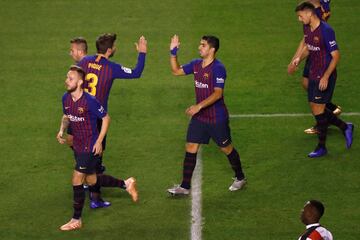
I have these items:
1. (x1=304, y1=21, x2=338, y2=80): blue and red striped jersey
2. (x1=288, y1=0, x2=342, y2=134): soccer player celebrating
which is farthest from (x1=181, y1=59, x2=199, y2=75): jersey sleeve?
(x1=288, y1=0, x2=342, y2=134): soccer player celebrating

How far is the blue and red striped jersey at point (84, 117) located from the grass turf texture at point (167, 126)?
1.11m

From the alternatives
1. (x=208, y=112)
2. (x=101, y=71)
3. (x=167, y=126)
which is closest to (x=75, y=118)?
(x=101, y=71)

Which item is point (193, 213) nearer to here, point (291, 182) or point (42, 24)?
point (291, 182)

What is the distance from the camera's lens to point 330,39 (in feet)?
45.0

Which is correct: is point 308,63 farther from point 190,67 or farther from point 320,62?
point 190,67

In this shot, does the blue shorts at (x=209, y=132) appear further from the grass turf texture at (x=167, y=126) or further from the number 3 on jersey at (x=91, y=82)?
the number 3 on jersey at (x=91, y=82)

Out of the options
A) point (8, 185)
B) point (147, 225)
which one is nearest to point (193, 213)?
point (147, 225)

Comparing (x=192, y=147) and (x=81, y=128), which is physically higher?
(x=81, y=128)

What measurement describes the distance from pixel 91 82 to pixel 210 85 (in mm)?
1626

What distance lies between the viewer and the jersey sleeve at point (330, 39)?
44.9 ft

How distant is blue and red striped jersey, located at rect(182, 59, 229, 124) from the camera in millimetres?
12625

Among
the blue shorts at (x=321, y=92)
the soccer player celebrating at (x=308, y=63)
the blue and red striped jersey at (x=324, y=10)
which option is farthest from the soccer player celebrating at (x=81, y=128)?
the blue and red striped jersey at (x=324, y=10)

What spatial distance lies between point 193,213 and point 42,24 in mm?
9898

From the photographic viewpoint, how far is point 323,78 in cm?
1371
